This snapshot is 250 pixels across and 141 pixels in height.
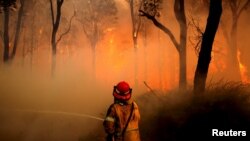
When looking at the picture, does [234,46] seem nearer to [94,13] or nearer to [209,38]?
[209,38]

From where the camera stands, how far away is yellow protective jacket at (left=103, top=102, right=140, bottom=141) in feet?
17.7

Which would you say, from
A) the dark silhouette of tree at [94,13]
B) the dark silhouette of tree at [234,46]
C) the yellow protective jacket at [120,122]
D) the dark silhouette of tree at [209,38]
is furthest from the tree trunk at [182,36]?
the dark silhouette of tree at [94,13]

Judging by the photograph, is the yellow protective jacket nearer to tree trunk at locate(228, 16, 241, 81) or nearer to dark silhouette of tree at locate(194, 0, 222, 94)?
dark silhouette of tree at locate(194, 0, 222, 94)

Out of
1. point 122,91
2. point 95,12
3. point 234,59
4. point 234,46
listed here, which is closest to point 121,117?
point 122,91

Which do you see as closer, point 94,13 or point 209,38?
point 209,38

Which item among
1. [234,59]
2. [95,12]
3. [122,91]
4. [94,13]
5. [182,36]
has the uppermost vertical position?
[95,12]

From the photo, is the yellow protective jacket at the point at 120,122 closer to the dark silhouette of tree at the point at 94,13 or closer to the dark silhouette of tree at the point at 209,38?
the dark silhouette of tree at the point at 209,38

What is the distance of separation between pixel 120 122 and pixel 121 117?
0.29 ft

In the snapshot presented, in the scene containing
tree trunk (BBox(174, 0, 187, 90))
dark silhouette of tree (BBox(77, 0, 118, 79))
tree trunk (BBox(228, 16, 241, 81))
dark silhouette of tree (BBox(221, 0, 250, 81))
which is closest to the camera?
tree trunk (BBox(174, 0, 187, 90))

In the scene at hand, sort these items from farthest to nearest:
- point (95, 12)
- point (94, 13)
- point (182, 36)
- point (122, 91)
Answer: point (95, 12) → point (94, 13) → point (182, 36) → point (122, 91)

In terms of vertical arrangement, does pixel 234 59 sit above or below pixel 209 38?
below

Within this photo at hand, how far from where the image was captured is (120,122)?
215 inches

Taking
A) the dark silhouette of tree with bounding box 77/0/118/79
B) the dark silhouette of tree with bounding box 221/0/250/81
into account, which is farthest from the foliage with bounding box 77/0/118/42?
the dark silhouette of tree with bounding box 221/0/250/81

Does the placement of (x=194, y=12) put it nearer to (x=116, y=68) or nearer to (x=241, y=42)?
(x=241, y=42)
